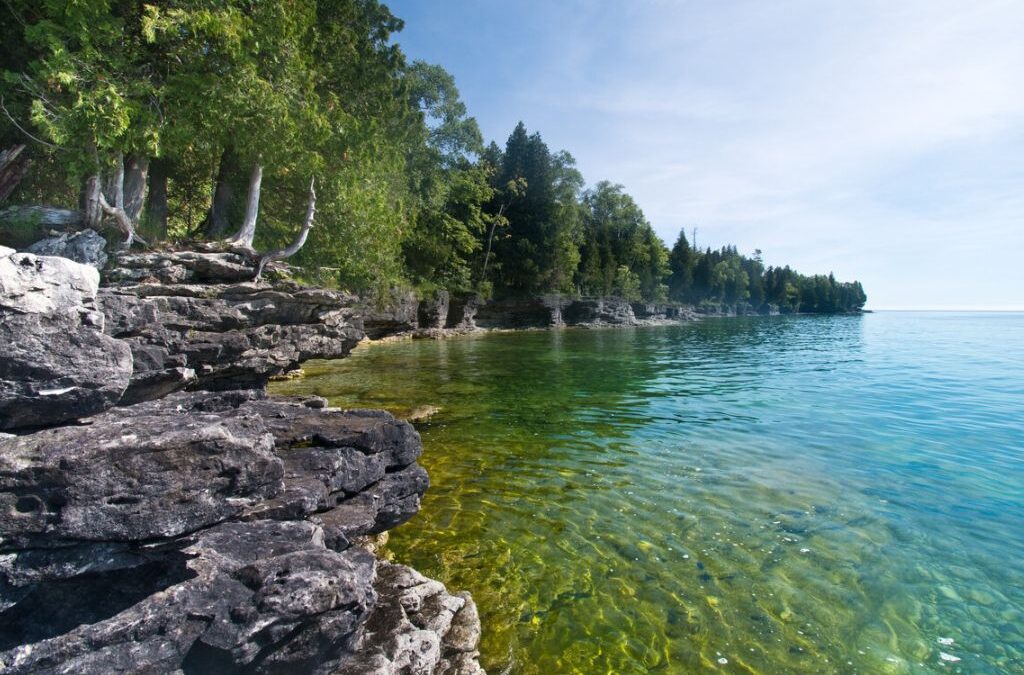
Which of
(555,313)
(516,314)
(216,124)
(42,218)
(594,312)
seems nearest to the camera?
(42,218)

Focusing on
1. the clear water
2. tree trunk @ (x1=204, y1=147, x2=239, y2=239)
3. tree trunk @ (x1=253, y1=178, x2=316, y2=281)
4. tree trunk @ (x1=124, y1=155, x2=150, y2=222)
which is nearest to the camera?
the clear water

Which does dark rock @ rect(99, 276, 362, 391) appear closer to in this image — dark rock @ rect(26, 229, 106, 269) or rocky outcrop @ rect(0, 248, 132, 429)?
rocky outcrop @ rect(0, 248, 132, 429)

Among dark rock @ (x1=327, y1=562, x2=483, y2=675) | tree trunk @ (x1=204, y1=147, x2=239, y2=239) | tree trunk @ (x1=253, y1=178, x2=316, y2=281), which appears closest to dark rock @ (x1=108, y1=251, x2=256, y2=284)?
tree trunk @ (x1=253, y1=178, x2=316, y2=281)

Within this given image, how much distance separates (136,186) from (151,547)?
51.3ft

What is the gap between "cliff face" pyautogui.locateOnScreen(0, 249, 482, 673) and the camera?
11.4 ft

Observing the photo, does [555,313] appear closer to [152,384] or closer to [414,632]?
[152,384]

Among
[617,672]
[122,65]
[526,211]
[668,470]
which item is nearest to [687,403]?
[668,470]

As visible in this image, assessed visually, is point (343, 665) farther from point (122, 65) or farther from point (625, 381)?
point (625, 381)

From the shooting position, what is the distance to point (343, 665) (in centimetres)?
416

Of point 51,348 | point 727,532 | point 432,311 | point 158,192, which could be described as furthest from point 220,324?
point 432,311

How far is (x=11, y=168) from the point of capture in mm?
14352

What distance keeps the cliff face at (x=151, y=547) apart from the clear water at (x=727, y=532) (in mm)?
1443

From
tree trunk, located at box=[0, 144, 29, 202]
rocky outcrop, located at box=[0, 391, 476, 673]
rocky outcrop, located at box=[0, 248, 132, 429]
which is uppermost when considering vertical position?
tree trunk, located at box=[0, 144, 29, 202]

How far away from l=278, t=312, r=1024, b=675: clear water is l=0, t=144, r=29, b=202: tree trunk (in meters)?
11.1
